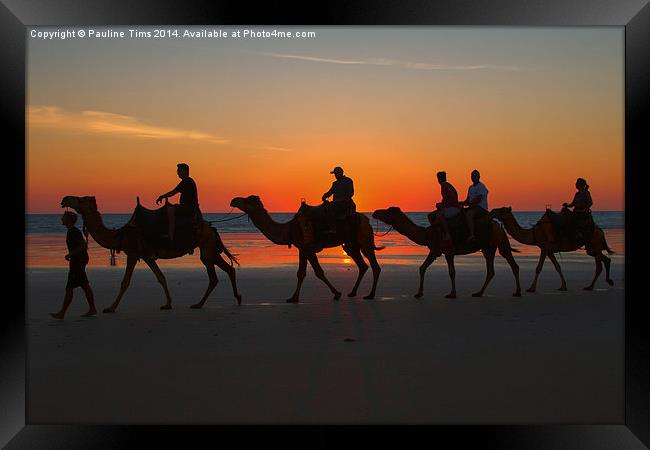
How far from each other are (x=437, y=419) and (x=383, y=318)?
4.37m

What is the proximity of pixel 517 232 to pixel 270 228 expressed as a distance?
5.22 metres

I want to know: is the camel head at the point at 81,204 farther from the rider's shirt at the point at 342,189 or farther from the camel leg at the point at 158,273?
the rider's shirt at the point at 342,189

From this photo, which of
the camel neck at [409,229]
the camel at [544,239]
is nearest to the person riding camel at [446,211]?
the camel neck at [409,229]

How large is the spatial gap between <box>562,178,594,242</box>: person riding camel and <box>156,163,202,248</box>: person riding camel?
751cm

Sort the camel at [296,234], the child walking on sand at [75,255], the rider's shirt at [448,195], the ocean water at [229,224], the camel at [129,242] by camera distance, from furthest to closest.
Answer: the ocean water at [229,224], the rider's shirt at [448,195], the camel at [296,234], the camel at [129,242], the child walking on sand at [75,255]

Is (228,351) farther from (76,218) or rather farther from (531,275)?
(531,275)

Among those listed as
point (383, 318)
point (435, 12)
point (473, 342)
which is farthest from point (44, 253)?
point (435, 12)

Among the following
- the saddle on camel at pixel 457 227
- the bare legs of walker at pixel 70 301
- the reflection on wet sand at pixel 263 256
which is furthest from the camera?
the reflection on wet sand at pixel 263 256

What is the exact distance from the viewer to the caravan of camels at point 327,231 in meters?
11.8

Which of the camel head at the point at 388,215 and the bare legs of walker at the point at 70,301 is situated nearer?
the bare legs of walker at the point at 70,301

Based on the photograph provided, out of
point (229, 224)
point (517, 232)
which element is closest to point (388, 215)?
point (517, 232)

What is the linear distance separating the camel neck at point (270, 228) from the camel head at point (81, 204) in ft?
9.04

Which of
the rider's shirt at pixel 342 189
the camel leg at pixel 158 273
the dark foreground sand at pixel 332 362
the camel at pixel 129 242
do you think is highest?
the rider's shirt at pixel 342 189

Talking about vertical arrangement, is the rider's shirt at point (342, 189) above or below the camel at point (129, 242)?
above
